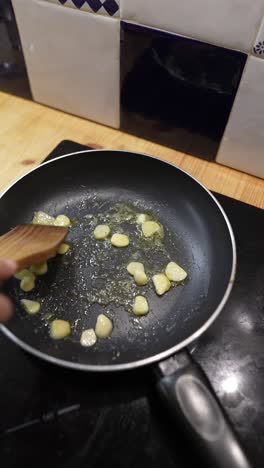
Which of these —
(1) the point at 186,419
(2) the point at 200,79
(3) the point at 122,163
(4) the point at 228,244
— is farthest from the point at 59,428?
(2) the point at 200,79

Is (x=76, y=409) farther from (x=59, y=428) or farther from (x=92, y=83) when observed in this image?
(x=92, y=83)

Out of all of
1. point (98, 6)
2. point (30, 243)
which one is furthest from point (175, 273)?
point (98, 6)

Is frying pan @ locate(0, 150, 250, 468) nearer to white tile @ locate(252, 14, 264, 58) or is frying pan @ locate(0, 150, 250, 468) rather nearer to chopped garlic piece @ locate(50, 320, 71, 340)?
chopped garlic piece @ locate(50, 320, 71, 340)

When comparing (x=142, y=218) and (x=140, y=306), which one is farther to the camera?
(x=142, y=218)

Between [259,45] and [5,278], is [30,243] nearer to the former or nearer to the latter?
[5,278]

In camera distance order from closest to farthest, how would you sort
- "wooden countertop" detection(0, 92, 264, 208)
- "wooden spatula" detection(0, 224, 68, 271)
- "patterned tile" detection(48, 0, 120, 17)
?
1. "wooden spatula" detection(0, 224, 68, 271)
2. "patterned tile" detection(48, 0, 120, 17)
3. "wooden countertop" detection(0, 92, 264, 208)

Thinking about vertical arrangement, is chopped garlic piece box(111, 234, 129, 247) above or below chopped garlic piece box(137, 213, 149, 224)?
above

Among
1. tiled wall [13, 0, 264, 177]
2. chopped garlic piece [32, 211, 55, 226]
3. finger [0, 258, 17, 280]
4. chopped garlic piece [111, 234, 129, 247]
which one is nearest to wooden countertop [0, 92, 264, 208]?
tiled wall [13, 0, 264, 177]
